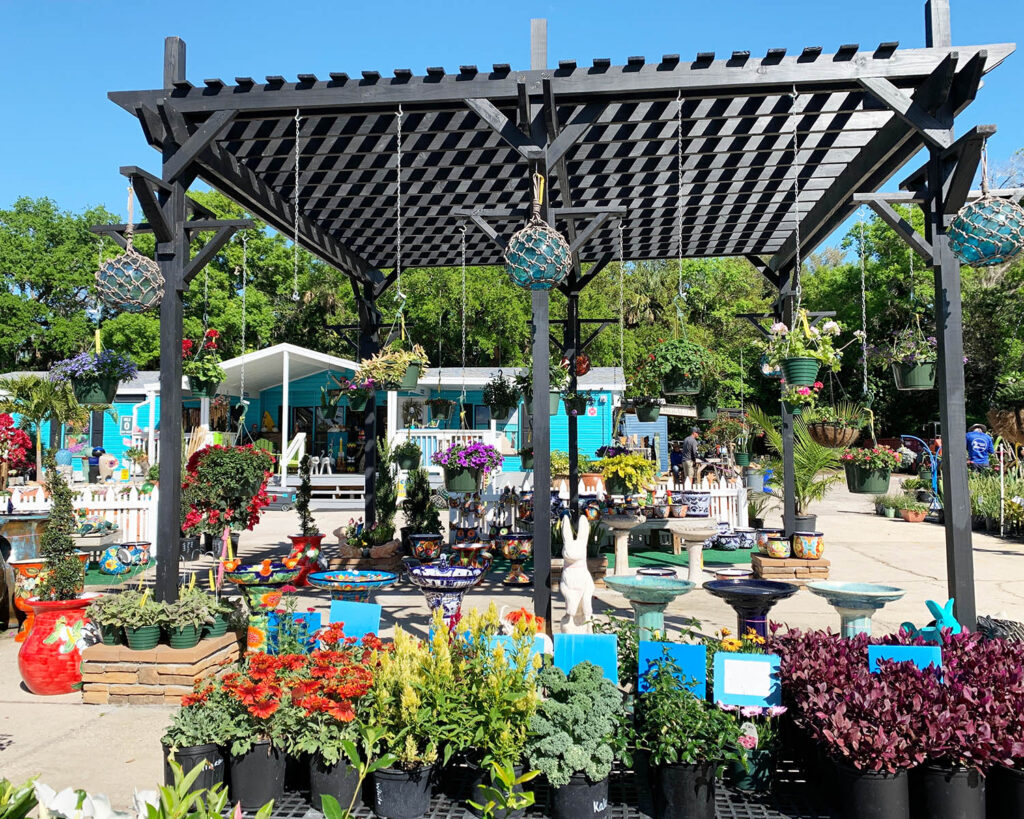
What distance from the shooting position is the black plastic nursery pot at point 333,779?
12.0 feet

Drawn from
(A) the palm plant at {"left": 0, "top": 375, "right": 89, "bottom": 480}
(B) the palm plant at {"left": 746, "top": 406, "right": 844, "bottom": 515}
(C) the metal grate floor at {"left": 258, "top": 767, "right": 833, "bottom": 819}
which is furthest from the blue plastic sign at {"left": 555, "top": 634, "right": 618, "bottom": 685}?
(A) the palm plant at {"left": 0, "top": 375, "right": 89, "bottom": 480}

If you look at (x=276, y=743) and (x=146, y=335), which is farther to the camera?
(x=146, y=335)

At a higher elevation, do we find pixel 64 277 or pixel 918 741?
pixel 64 277

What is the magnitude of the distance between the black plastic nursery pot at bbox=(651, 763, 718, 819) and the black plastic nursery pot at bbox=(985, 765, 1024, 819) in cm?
118

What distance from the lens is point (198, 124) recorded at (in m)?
6.01

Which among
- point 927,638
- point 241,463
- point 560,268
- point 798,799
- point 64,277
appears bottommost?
point 798,799

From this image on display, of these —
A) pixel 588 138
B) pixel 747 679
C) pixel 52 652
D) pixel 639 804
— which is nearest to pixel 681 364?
pixel 588 138

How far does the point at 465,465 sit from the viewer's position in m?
8.97

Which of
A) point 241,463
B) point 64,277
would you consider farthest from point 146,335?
point 241,463

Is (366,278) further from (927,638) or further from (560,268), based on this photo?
(927,638)

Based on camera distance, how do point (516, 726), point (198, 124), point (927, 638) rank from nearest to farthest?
point (516, 726)
point (927, 638)
point (198, 124)

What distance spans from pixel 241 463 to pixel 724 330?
29394mm

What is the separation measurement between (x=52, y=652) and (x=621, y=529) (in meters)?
6.25

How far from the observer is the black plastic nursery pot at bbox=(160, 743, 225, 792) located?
3.59 metres
